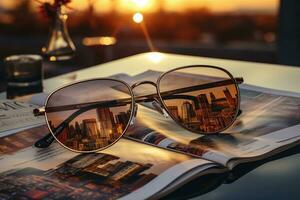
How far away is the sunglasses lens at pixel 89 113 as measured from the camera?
0.63 metres

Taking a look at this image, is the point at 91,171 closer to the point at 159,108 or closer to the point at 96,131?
the point at 96,131

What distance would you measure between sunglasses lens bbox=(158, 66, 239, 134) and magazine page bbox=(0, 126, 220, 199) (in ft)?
0.33

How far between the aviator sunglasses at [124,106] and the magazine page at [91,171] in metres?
0.02

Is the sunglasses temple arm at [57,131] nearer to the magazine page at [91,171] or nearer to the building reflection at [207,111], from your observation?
the magazine page at [91,171]

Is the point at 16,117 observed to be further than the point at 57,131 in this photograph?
Yes

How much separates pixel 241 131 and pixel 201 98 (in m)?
0.09

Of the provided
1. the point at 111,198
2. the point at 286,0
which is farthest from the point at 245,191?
the point at 286,0

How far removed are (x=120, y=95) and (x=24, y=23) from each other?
13.5 feet

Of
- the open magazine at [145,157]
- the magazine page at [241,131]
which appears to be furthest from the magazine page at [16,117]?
the magazine page at [241,131]

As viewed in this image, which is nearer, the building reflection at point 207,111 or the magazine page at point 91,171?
the magazine page at point 91,171

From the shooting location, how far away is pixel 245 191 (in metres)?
0.51

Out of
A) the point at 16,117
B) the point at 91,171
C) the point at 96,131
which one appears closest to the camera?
the point at 91,171

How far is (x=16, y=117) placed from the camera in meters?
0.77

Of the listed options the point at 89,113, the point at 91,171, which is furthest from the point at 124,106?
the point at 91,171
